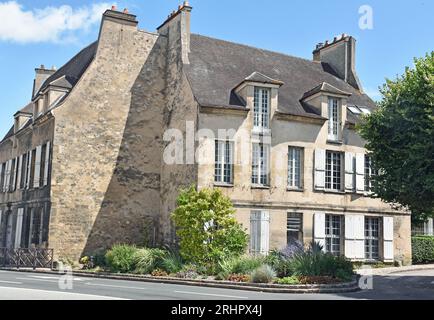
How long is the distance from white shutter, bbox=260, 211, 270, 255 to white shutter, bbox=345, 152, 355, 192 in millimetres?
4268

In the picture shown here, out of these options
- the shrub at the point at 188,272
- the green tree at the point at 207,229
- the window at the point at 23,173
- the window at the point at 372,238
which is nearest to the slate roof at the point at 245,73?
the green tree at the point at 207,229

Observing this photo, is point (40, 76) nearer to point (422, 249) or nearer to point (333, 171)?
point (333, 171)

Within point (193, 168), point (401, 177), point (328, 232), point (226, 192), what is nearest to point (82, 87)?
point (193, 168)

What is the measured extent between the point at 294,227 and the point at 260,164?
3.06 meters

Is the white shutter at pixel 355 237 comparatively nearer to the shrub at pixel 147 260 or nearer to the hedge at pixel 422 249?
the hedge at pixel 422 249

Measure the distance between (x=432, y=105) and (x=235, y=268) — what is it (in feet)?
25.2

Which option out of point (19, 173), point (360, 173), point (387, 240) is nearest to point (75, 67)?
point (19, 173)

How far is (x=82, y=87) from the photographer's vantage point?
22953 millimetres

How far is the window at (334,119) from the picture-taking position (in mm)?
23234

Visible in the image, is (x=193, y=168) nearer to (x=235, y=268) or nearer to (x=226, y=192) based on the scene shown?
(x=226, y=192)

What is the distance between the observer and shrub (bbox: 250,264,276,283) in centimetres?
1516

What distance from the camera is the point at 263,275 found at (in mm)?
15172

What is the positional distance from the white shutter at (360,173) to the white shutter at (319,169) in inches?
75.7
